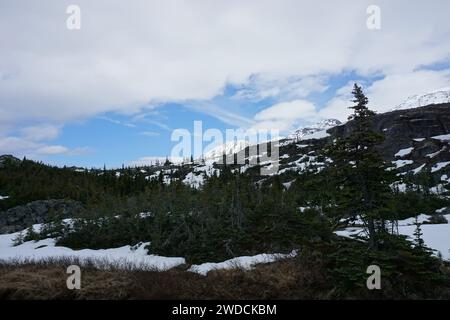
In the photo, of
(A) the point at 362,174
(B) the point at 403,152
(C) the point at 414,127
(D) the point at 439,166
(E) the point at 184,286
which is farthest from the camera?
(C) the point at 414,127

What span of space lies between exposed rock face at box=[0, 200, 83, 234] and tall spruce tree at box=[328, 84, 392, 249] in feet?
153

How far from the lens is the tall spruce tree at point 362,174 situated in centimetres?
959

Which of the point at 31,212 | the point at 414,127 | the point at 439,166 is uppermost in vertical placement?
the point at 414,127

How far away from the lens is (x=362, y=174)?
9758 mm

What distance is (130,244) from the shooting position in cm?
2425

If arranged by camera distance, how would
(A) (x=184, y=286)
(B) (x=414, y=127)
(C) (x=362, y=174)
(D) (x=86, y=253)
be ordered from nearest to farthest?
(A) (x=184, y=286)
(C) (x=362, y=174)
(D) (x=86, y=253)
(B) (x=414, y=127)

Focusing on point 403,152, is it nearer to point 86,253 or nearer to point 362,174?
point 86,253

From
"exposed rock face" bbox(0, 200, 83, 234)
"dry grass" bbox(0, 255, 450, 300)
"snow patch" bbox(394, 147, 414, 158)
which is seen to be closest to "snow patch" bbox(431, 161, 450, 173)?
"snow patch" bbox(394, 147, 414, 158)

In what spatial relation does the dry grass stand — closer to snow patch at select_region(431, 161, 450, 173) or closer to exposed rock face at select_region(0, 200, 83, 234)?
exposed rock face at select_region(0, 200, 83, 234)

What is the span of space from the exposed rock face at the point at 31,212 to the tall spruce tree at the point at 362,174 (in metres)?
46.7

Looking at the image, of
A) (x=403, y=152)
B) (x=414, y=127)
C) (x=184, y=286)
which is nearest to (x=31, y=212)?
(x=184, y=286)

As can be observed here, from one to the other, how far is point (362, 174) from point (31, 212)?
5513 cm

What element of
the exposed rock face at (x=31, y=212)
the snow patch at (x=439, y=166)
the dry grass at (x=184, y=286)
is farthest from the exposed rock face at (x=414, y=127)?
the dry grass at (x=184, y=286)
